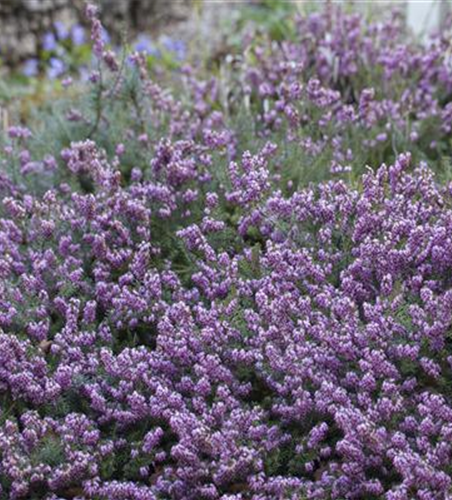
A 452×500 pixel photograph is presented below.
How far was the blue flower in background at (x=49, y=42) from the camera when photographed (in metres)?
6.45

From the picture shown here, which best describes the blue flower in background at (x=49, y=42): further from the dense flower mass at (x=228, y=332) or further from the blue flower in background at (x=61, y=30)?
the dense flower mass at (x=228, y=332)

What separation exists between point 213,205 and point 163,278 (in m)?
0.25

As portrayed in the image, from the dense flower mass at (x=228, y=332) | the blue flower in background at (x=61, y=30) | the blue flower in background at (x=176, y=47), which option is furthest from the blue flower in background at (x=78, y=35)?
the dense flower mass at (x=228, y=332)

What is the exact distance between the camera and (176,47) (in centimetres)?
613

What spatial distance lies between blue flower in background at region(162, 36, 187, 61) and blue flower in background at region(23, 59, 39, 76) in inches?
36.3

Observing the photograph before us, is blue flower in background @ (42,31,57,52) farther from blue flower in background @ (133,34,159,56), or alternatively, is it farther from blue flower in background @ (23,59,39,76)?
blue flower in background @ (133,34,159,56)

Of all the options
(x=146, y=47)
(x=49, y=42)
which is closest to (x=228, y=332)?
(x=146, y=47)

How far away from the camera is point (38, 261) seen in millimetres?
2705

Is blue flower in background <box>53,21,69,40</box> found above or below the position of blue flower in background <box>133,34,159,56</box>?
above

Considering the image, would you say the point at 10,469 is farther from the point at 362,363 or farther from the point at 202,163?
the point at 202,163

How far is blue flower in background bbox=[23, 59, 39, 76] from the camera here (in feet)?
21.5

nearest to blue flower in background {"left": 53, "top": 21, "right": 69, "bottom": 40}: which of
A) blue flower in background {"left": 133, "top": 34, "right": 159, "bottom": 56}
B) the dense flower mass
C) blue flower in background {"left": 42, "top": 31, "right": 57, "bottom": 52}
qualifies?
blue flower in background {"left": 42, "top": 31, "right": 57, "bottom": 52}

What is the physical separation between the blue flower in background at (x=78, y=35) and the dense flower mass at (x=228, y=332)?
11.2ft

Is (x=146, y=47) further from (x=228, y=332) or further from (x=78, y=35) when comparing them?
(x=228, y=332)
